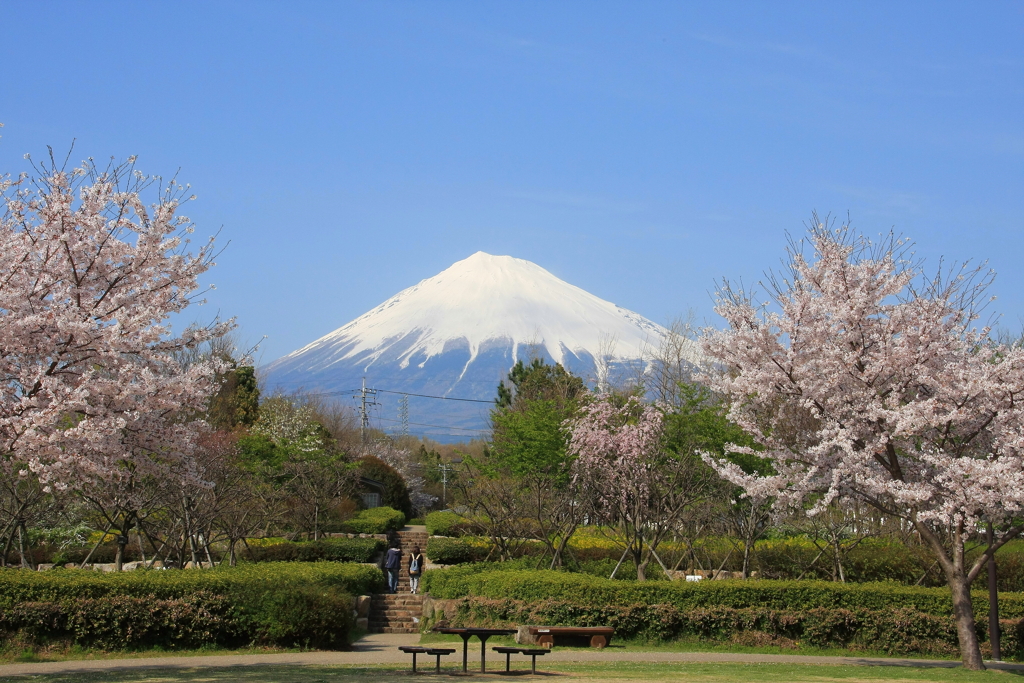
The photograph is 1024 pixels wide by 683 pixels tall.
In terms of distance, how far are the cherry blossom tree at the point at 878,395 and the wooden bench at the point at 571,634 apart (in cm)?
400

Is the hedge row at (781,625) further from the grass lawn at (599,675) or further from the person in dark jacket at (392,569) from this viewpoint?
the person in dark jacket at (392,569)

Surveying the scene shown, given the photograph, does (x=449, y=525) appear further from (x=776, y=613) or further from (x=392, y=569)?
(x=776, y=613)

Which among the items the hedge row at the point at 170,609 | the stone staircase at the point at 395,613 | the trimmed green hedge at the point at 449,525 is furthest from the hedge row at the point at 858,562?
the trimmed green hedge at the point at 449,525

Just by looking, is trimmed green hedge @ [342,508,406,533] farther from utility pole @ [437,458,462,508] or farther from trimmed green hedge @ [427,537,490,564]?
utility pole @ [437,458,462,508]

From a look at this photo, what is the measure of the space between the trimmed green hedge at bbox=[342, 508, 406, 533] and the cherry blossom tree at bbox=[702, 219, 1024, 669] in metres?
23.0

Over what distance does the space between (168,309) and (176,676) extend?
436cm

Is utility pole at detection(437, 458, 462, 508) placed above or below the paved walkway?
above

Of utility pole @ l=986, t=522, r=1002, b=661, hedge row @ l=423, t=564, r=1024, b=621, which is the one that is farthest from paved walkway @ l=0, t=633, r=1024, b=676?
hedge row @ l=423, t=564, r=1024, b=621

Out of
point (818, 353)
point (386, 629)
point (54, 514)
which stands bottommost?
point (386, 629)

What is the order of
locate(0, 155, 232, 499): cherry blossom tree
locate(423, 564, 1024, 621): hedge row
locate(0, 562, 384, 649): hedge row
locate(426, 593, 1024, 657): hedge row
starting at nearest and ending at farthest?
1. locate(0, 155, 232, 499): cherry blossom tree
2. locate(0, 562, 384, 649): hedge row
3. locate(426, 593, 1024, 657): hedge row
4. locate(423, 564, 1024, 621): hedge row

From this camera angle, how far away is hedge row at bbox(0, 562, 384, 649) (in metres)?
12.8

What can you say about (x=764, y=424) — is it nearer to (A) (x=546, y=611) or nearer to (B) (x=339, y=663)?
(A) (x=546, y=611)

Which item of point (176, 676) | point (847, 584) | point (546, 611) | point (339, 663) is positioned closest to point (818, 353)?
point (847, 584)

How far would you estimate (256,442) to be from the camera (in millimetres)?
30531
